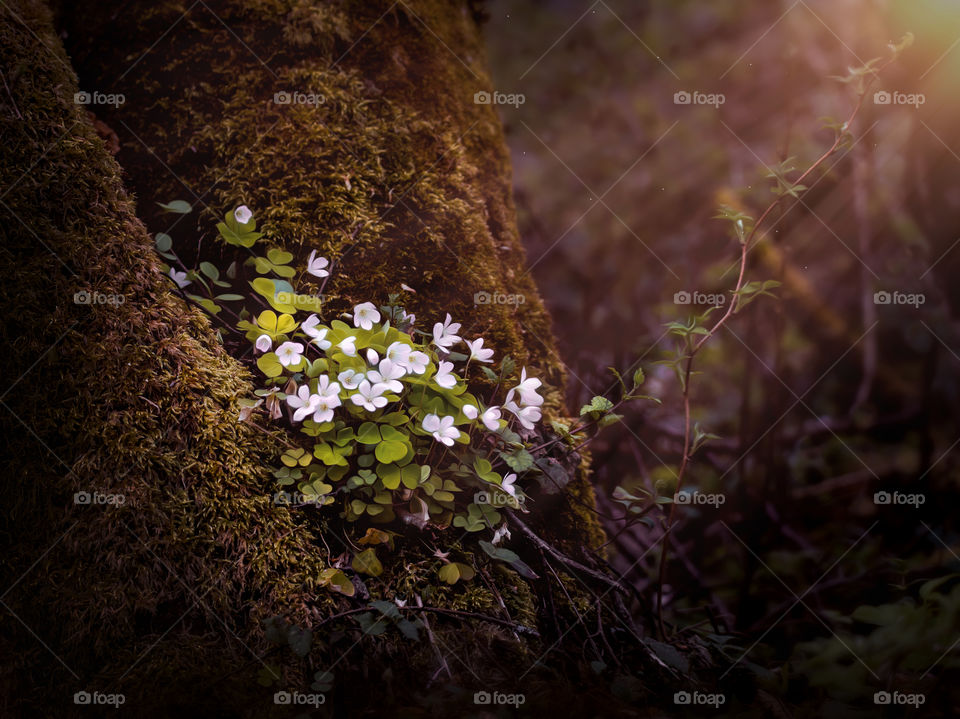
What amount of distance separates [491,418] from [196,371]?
Answer: 0.90m

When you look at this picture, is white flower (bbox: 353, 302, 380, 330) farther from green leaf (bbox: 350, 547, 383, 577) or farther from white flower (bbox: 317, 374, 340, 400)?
green leaf (bbox: 350, 547, 383, 577)

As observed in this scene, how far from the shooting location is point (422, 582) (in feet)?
5.65

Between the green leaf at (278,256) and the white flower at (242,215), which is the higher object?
the white flower at (242,215)

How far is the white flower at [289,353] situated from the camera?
170 cm

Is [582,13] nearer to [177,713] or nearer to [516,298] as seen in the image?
[516,298]

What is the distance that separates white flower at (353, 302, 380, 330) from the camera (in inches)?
69.7

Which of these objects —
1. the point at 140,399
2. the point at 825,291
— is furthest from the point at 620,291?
the point at 140,399

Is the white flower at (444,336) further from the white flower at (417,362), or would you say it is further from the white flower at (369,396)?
the white flower at (369,396)

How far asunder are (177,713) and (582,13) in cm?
535

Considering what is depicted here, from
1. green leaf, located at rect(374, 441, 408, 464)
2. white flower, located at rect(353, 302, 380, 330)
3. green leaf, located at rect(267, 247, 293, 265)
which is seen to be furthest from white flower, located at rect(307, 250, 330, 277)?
green leaf, located at rect(374, 441, 408, 464)

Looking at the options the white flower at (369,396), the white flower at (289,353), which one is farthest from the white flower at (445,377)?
the white flower at (289,353)

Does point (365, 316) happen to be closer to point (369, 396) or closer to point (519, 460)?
point (369, 396)

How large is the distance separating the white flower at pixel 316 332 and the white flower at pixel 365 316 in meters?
0.11

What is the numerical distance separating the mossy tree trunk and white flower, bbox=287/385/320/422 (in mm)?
208
